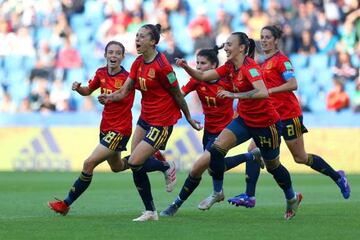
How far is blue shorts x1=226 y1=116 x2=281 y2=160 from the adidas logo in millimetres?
12322

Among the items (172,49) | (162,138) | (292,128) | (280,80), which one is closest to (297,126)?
(292,128)

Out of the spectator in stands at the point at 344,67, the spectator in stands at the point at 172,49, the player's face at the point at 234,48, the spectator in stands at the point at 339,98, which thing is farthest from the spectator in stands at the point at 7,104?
the player's face at the point at 234,48

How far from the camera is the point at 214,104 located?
12.6 meters

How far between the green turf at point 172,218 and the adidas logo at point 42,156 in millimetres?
4781

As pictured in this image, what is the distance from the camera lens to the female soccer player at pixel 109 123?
11742mm

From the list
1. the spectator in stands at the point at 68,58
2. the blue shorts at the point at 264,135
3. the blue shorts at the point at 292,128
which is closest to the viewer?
the blue shorts at the point at 264,135

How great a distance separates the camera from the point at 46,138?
23078mm

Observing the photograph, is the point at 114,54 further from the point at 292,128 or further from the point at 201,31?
the point at 201,31

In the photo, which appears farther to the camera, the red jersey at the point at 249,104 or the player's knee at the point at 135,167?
the player's knee at the point at 135,167

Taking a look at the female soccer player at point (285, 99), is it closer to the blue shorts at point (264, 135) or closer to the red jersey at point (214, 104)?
the red jersey at point (214, 104)

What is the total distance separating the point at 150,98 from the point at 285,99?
2127 mm

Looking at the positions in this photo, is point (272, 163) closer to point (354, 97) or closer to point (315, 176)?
point (315, 176)

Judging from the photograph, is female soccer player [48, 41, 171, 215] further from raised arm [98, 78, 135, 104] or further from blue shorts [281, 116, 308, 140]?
blue shorts [281, 116, 308, 140]

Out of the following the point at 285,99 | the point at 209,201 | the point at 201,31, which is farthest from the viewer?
the point at 201,31
